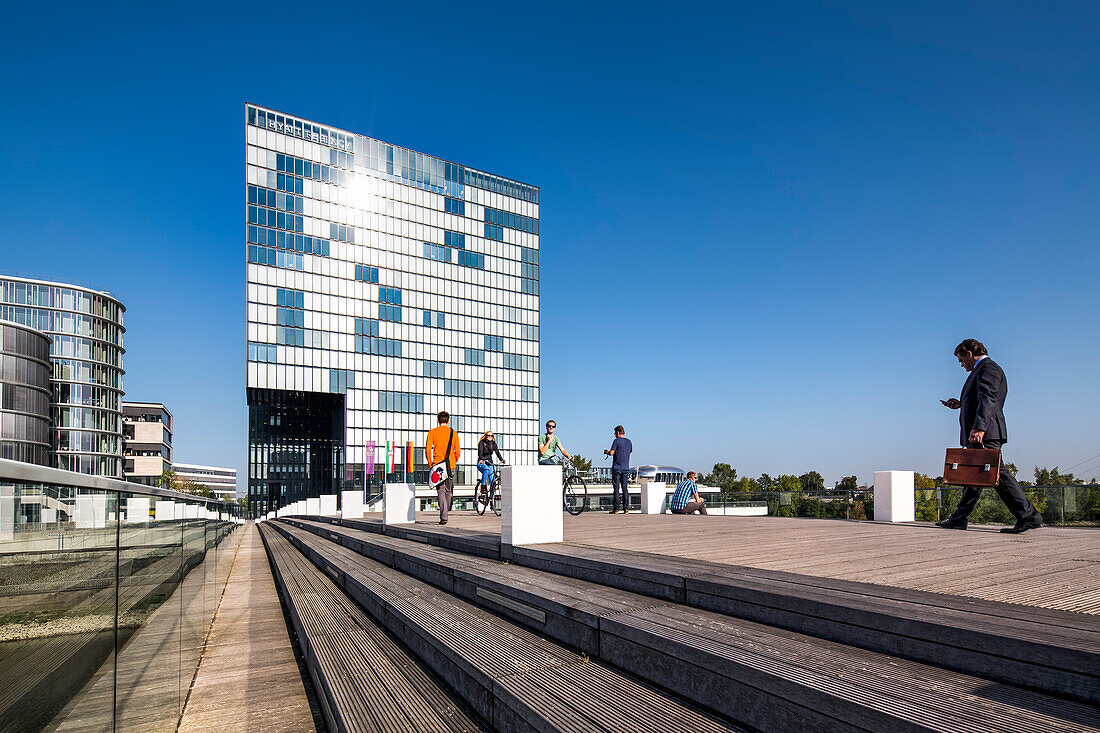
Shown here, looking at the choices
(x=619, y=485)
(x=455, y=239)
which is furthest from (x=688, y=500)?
(x=455, y=239)

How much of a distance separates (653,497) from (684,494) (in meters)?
1.46

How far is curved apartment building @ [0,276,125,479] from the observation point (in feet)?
237

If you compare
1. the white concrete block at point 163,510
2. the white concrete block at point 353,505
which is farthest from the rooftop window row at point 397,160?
the white concrete block at point 163,510

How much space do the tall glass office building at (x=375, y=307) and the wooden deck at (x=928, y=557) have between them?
1944 inches

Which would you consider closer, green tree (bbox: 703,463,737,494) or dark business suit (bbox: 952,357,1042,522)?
dark business suit (bbox: 952,357,1042,522)

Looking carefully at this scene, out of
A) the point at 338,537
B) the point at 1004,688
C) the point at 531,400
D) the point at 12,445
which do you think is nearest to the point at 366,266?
the point at 531,400

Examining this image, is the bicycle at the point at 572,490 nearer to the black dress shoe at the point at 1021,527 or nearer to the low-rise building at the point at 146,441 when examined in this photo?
the black dress shoe at the point at 1021,527

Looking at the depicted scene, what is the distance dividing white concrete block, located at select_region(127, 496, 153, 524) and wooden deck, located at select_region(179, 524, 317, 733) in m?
1.54

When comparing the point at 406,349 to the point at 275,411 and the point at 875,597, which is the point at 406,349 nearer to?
the point at 275,411

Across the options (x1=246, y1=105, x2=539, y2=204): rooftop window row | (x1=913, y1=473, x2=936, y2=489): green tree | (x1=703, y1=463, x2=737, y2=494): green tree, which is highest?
(x1=246, y1=105, x2=539, y2=204): rooftop window row

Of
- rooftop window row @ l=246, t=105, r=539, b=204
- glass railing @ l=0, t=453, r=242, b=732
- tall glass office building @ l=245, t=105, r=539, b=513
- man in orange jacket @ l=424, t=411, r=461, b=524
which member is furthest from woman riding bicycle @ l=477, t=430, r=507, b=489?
rooftop window row @ l=246, t=105, r=539, b=204

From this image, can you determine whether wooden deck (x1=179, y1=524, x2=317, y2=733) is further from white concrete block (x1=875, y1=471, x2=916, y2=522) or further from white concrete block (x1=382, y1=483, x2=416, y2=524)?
white concrete block (x1=875, y1=471, x2=916, y2=522)

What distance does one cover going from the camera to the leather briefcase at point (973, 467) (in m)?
6.19

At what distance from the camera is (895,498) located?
927 cm
